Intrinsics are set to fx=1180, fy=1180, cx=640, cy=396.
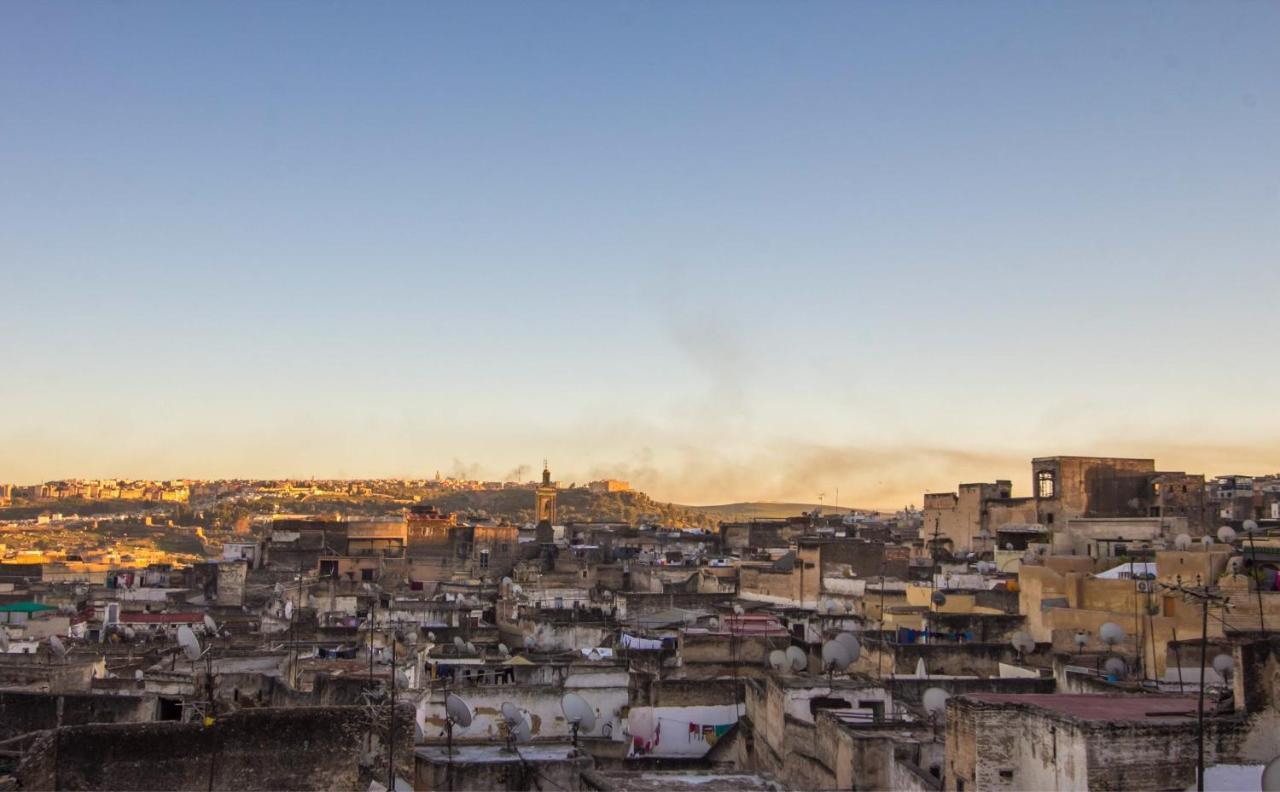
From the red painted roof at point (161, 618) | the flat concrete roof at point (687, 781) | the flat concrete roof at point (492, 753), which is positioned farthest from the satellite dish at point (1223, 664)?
the red painted roof at point (161, 618)

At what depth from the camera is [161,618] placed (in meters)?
35.3

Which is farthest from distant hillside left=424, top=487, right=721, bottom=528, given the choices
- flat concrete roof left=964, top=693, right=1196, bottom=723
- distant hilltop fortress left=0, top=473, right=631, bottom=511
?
flat concrete roof left=964, top=693, right=1196, bottom=723

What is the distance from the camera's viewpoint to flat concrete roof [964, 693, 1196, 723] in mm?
12734

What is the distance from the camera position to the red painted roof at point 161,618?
114ft

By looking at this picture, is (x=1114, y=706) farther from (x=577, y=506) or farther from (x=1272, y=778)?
(x=577, y=506)

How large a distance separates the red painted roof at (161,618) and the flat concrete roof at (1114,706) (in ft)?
88.0

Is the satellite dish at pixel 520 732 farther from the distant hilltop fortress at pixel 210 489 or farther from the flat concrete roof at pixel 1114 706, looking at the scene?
the distant hilltop fortress at pixel 210 489

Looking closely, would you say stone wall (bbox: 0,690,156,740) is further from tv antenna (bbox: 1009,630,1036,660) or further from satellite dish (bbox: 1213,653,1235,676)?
tv antenna (bbox: 1009,630,1036,660)

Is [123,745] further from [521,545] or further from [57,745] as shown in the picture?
[521,545]

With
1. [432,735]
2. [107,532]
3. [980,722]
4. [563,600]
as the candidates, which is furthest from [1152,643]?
[107,532]

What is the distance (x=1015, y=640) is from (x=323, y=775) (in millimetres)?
17139

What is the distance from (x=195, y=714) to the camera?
15109 mm

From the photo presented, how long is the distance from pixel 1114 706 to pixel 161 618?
1157 inches

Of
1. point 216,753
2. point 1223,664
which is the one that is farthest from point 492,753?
point 1223,664
